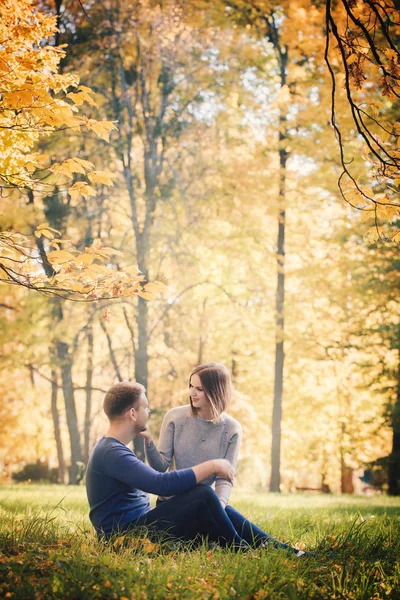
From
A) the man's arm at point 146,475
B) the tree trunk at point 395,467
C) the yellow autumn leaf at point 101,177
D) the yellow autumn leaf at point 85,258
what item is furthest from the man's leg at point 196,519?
the tree trunk at point 395,467

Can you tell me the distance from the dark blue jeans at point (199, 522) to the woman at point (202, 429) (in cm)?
53

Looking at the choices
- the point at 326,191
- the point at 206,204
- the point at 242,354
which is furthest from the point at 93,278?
the point at 242,354

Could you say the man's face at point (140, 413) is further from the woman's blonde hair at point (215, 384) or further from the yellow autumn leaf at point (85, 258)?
the yellow autumn leaf at point (85, 258)

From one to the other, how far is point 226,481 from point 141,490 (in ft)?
2.21

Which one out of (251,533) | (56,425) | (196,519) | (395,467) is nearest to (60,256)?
(196,519)

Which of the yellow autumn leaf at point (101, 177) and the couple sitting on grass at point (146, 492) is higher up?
the yellow autumn leaf at point (101, 177)

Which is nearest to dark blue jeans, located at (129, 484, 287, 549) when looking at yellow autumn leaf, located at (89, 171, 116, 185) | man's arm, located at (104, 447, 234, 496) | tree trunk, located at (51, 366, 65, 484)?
man's arm, located at (104, 447, 234, 496)

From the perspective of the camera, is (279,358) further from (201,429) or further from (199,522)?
(199,522)

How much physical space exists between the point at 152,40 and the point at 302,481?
80.6 ft

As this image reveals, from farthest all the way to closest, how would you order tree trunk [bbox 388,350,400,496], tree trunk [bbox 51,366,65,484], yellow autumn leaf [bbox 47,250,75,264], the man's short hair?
1. tree trunk [bbox 51,366,65,484]
2. tree trunk [bbox 388,350,400,496]
3. the man's short hair
4. yellow autumn leaf [bbox 47,250,75,264]

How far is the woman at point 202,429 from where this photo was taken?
3932mm

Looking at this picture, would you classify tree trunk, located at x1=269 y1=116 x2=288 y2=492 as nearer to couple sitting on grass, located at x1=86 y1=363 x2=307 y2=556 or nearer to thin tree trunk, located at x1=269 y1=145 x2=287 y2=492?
thin tree trunk, located at x1=269 y1=145 x2=287 y2=492

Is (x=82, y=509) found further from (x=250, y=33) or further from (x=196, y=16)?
(x=250, y=33)

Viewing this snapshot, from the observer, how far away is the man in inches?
128
